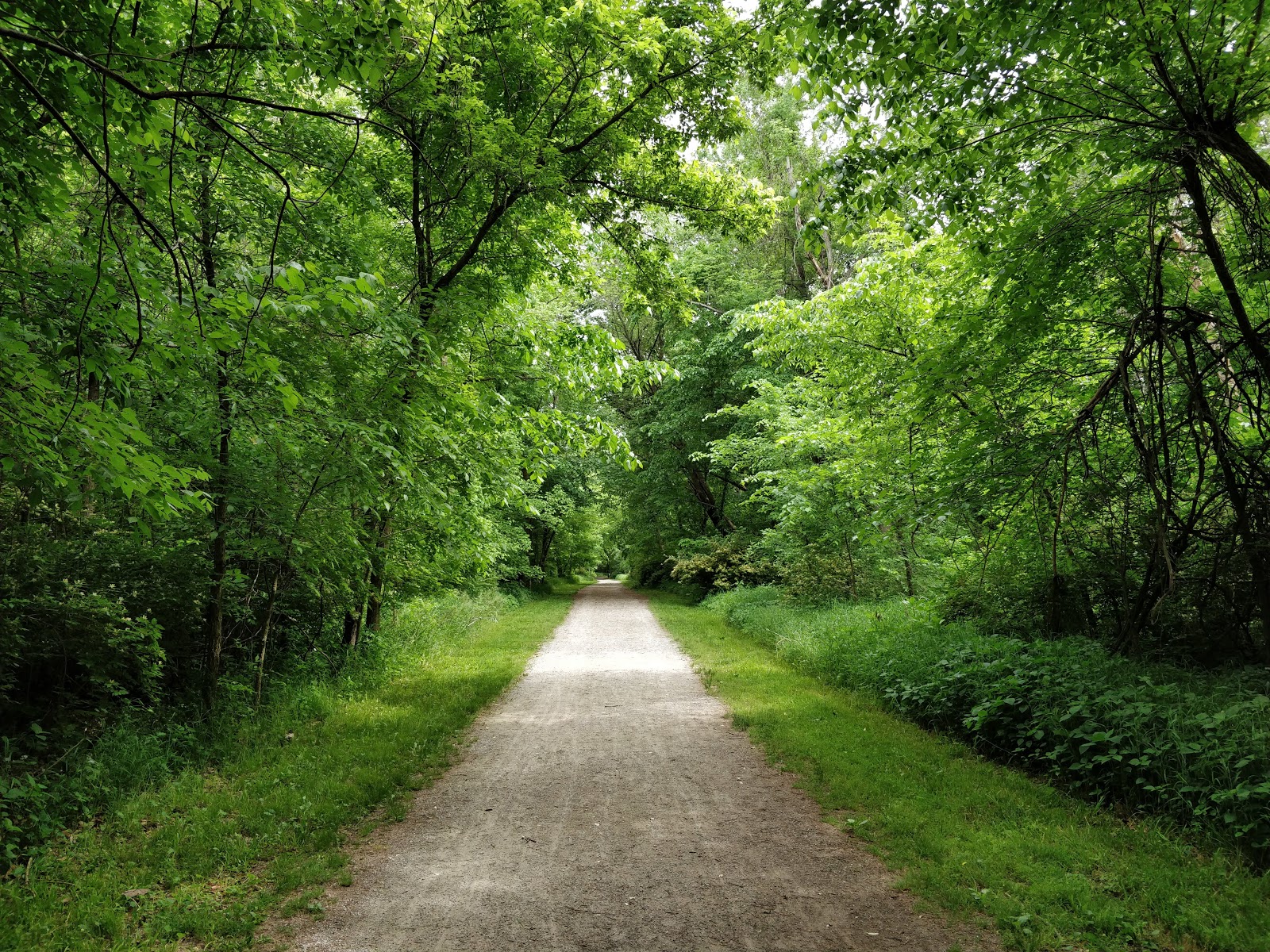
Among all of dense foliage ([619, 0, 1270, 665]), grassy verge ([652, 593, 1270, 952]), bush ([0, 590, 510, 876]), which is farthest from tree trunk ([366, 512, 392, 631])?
dense foliage ([619, 0, 1270, 665])

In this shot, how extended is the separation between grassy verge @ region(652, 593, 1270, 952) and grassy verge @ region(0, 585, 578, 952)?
3680mm

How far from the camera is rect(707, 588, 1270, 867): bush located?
4.44 meters

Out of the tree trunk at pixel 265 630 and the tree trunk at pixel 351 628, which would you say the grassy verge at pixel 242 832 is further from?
the tree trunk at pixel 351 628

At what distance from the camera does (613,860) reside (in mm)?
4523

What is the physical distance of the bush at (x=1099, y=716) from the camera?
14.6 ft

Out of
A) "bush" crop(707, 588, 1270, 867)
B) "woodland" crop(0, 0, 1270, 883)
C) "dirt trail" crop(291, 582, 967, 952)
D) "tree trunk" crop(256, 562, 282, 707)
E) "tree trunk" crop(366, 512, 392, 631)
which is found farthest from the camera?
"tree trunk" crop(366, 512, 392, 631)

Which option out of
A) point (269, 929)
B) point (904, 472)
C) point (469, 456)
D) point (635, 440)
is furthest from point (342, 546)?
point (635, 440)

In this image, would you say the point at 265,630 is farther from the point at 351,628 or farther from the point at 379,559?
the point at 351,628

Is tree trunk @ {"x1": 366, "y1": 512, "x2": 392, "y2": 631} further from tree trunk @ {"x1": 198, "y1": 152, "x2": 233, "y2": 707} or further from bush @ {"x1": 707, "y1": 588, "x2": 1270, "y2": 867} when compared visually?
bush @ {"x1": 707, "y1": 588, "x2": 1270, "y2": 867}

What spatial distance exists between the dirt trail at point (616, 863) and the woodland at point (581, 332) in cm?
224

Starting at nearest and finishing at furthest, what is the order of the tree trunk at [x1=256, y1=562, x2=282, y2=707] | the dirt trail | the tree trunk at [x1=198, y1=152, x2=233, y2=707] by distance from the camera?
the dirt trail
the tree trunk at [x1=198, y1=152, x2=233, y2=707]
the tree trunk at [x1=256, y1=562, x2=282, y2=707]

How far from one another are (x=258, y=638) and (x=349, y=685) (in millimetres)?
1339

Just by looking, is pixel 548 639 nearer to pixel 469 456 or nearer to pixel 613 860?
pixel 469 456

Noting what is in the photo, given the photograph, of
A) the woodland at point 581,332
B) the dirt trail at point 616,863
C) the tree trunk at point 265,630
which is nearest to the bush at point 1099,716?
→ the woodland at point 581,332
